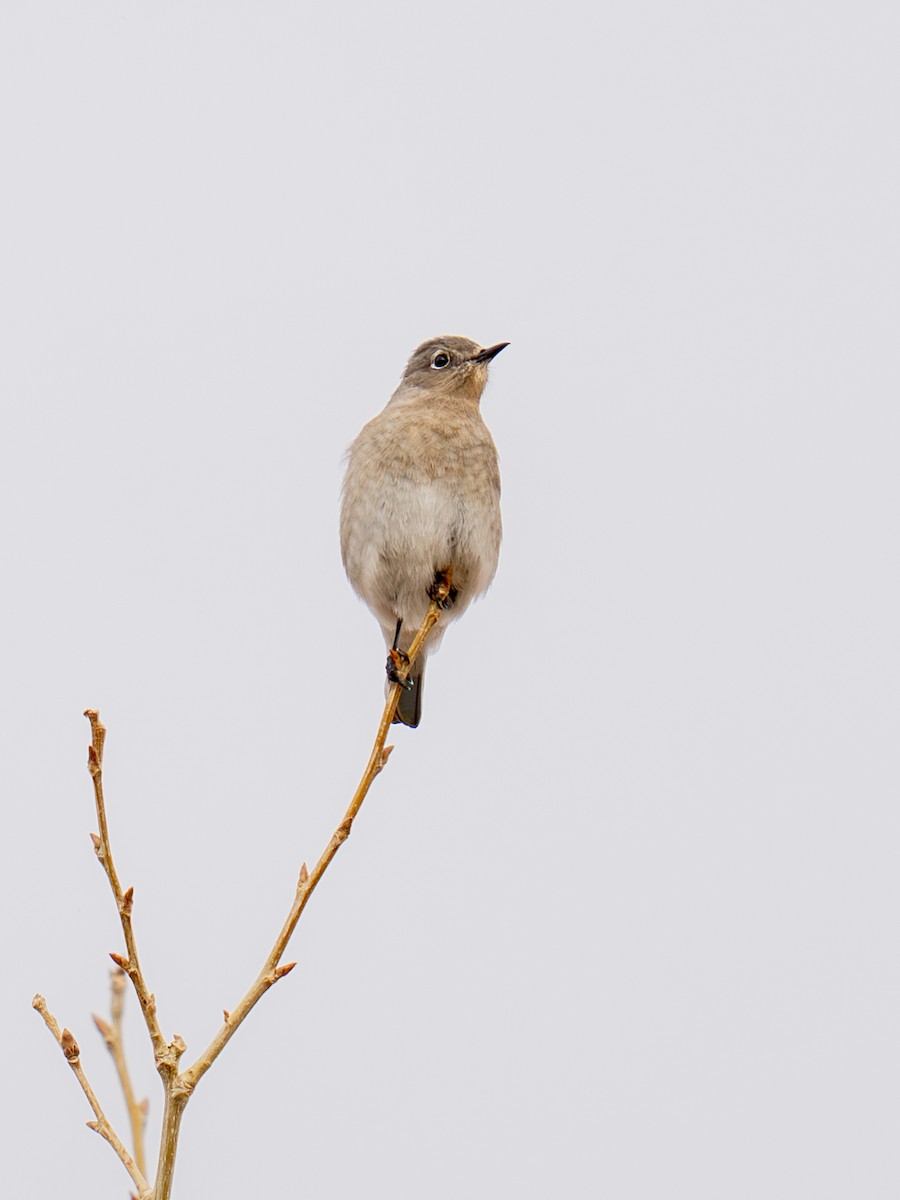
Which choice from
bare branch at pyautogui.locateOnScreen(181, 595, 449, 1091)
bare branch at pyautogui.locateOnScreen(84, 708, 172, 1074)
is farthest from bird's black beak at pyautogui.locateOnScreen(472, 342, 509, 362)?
bare branch at pyautogui.locateOnScreen(84, 708, 172, 1074)

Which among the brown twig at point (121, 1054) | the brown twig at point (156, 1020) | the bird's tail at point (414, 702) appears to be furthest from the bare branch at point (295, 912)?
the bird's tail at point (414, 702)

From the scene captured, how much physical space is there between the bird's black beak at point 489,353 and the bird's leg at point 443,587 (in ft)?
5.39

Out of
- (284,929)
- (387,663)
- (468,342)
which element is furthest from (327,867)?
(468,342)

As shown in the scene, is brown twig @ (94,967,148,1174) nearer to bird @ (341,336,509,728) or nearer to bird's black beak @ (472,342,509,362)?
bird @ (341,336,509,728)

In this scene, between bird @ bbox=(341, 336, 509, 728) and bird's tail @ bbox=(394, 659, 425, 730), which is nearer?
bird @ bbox=(341, 336, 509, 728)

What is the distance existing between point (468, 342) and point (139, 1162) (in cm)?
573

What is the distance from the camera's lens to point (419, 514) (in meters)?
6.80

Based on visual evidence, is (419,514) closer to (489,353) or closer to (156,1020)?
(489,353)

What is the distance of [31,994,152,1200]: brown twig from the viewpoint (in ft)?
9.23

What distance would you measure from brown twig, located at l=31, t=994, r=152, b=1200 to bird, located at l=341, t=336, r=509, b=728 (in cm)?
329

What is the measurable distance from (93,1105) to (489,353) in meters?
5.61

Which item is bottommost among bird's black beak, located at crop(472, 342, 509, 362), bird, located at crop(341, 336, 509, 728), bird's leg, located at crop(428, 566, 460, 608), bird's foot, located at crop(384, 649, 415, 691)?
bird's foot, located at crop(384, 649, 415, 691)

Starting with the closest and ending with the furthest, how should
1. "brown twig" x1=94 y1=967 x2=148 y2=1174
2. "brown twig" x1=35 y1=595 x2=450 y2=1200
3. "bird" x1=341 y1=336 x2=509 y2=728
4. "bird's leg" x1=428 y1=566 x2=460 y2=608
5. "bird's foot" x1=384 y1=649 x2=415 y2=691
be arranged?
1. "brown twig" x1=35 y1=595 x2=450 y2=1200
2. "brown twig" x1=94 y1=967 x2=148 y2=1174
3. "bird's foot" x1=384 y1=649 x2=415 y2=691
4. "bird's leg" x1=428 y1=566 x2=460 y2=608
5. "bird" x1=341 y1=336 x2=509 y2=728

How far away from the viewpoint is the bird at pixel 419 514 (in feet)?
22.3
